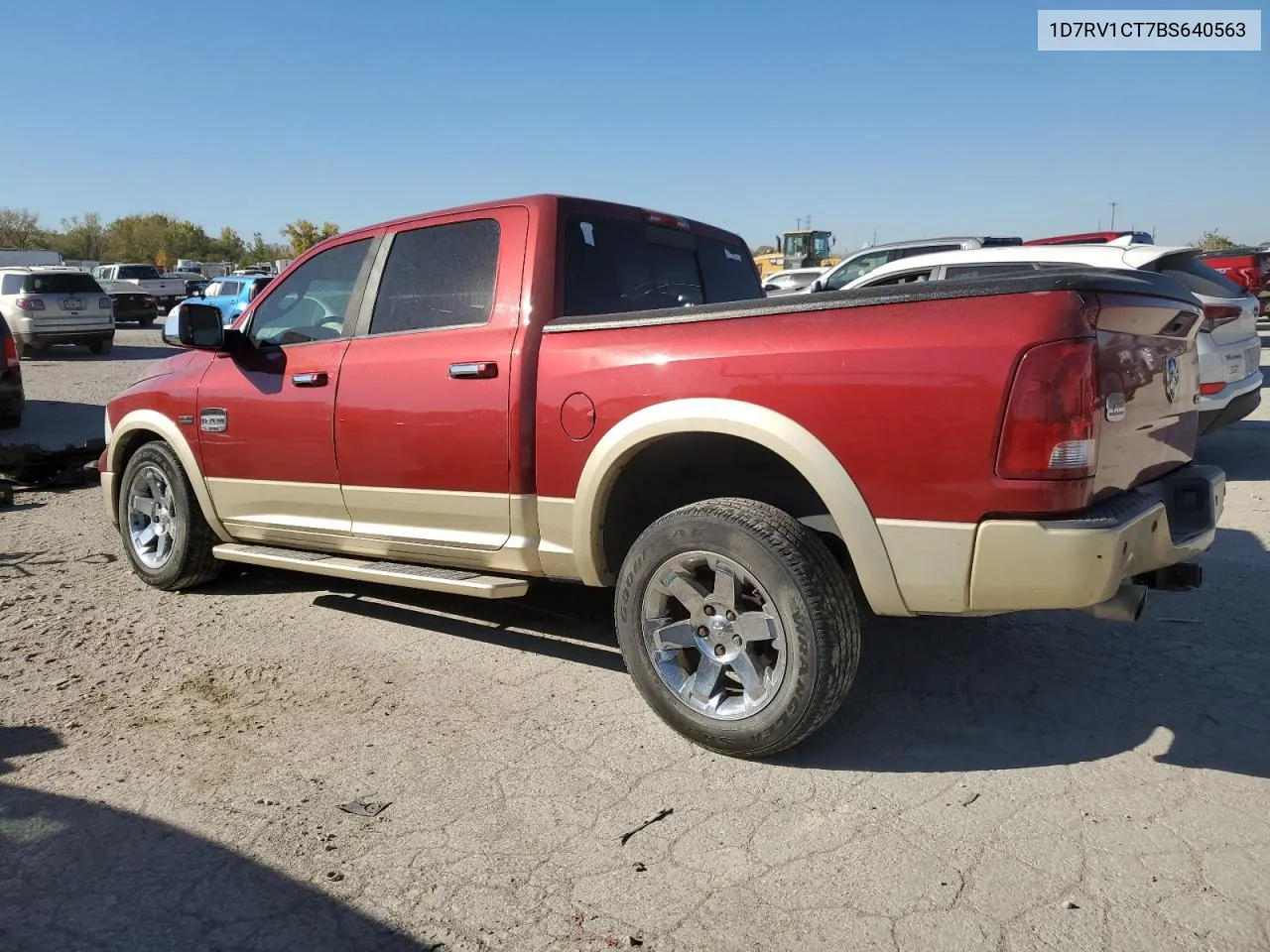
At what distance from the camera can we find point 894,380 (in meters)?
2.78

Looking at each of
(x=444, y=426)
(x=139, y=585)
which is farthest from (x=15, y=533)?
(x=444, y=426)

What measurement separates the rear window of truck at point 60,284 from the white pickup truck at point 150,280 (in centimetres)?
1567

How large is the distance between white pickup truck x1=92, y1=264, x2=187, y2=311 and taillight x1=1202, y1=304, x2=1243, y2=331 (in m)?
34.7

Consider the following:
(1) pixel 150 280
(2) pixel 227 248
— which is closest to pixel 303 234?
(2) pixel 227 248

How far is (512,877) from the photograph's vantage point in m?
2.58

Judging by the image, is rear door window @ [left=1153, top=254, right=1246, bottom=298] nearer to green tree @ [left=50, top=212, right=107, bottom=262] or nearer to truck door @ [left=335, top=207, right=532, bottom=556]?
truck door @ [left=335, top=207, right=532, bottom=556]

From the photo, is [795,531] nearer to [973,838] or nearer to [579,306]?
[973,838]

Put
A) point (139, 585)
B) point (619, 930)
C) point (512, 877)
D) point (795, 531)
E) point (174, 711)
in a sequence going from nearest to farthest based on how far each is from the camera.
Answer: point (619, 930) → point (512, 877) → point (795, 531) → point (174, 711) → point (139, 585)

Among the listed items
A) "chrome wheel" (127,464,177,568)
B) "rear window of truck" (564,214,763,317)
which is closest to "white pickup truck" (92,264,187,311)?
"chrome wheel" (127,464,177,568)

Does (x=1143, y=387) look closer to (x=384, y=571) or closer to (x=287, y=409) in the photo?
(x=384, y=571)

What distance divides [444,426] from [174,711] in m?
1.53

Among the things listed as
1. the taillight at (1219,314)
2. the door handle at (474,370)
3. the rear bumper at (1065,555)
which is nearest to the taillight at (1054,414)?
the rear bumper at (1065,555)

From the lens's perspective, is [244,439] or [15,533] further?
[15,533]

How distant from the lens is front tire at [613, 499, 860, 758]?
297cm
